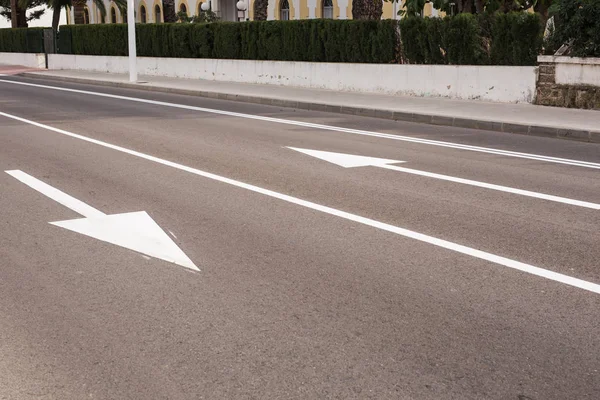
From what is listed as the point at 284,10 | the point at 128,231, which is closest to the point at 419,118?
the point at 128,231

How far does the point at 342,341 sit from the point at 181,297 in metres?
1.27

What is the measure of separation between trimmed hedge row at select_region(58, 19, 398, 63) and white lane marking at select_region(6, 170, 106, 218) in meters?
14.6

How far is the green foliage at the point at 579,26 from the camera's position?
53.8 ft

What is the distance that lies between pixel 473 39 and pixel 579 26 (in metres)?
3.62

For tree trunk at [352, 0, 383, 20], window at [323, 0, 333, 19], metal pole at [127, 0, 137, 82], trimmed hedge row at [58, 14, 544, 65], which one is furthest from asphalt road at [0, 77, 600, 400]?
window at [323, 0, 333, 19]

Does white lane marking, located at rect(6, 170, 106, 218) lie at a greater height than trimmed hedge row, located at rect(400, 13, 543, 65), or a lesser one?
lesser

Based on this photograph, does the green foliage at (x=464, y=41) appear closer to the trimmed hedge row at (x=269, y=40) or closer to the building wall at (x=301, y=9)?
the trimmed hedge row at (x=269, y=40)

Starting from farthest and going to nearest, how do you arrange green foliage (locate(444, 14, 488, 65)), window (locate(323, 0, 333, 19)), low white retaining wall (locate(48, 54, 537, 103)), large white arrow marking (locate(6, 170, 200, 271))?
window (locate(323, 0, 333, 19)) → green foliage (locate(444, 14, 488, 65)) → low white retaining wall (locate(48, 54, 537, 103)) → large white arrow marking (locate(6, 170, 200, 271))

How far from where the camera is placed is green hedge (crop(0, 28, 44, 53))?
150 feet

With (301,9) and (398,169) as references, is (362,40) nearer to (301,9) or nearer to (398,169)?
(398,169)

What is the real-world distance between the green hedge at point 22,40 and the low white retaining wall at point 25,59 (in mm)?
521

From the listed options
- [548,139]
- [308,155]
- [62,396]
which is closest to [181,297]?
[62,396]

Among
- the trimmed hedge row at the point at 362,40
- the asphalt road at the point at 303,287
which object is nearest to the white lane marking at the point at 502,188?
the asphalt road at the point at 303,287

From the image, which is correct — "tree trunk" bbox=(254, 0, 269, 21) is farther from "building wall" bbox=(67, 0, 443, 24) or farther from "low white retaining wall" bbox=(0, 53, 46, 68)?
"low white retaining wall" bbox=(0, 53, 46, 68)
